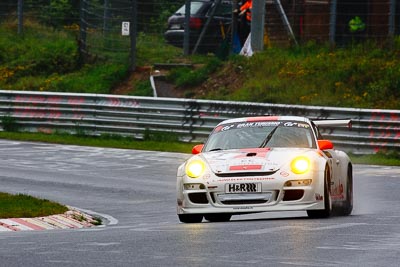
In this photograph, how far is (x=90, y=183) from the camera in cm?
2370

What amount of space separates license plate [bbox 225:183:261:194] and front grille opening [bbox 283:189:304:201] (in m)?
0.32

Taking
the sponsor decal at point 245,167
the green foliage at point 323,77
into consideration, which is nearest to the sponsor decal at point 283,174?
the sponsor decal at point 245,167

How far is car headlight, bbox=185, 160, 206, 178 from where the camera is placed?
1623 centimetres

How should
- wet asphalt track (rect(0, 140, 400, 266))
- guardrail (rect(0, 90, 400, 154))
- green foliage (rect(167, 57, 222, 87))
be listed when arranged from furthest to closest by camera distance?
green foliage (rect(167, 57, 222, 87))
guardrail (rect(0, 90, 400, 154))
wet asphalt track (rect(0, 140, 400, 266))

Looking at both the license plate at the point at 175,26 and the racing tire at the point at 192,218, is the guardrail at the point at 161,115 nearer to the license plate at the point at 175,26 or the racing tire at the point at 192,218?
the license plate at the point at 175,26

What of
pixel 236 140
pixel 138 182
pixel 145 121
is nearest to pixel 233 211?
pixel 236 140

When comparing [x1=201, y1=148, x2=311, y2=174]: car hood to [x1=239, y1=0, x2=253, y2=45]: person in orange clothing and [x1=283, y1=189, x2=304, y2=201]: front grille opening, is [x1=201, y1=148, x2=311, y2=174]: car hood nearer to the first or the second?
[x1=283, y1=189, x2=304, y2=201]: front grille opening

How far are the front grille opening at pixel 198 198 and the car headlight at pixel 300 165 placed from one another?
1057 millimetres

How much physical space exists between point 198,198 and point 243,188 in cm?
60

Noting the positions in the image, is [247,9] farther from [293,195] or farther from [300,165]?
[293,195]

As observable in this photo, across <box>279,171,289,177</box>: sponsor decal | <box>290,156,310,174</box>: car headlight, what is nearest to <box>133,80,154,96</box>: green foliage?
<box>290,156,310,174</box>: car headlight

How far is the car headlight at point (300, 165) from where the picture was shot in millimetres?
15992

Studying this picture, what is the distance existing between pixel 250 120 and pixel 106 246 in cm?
568

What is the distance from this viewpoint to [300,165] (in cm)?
1605
